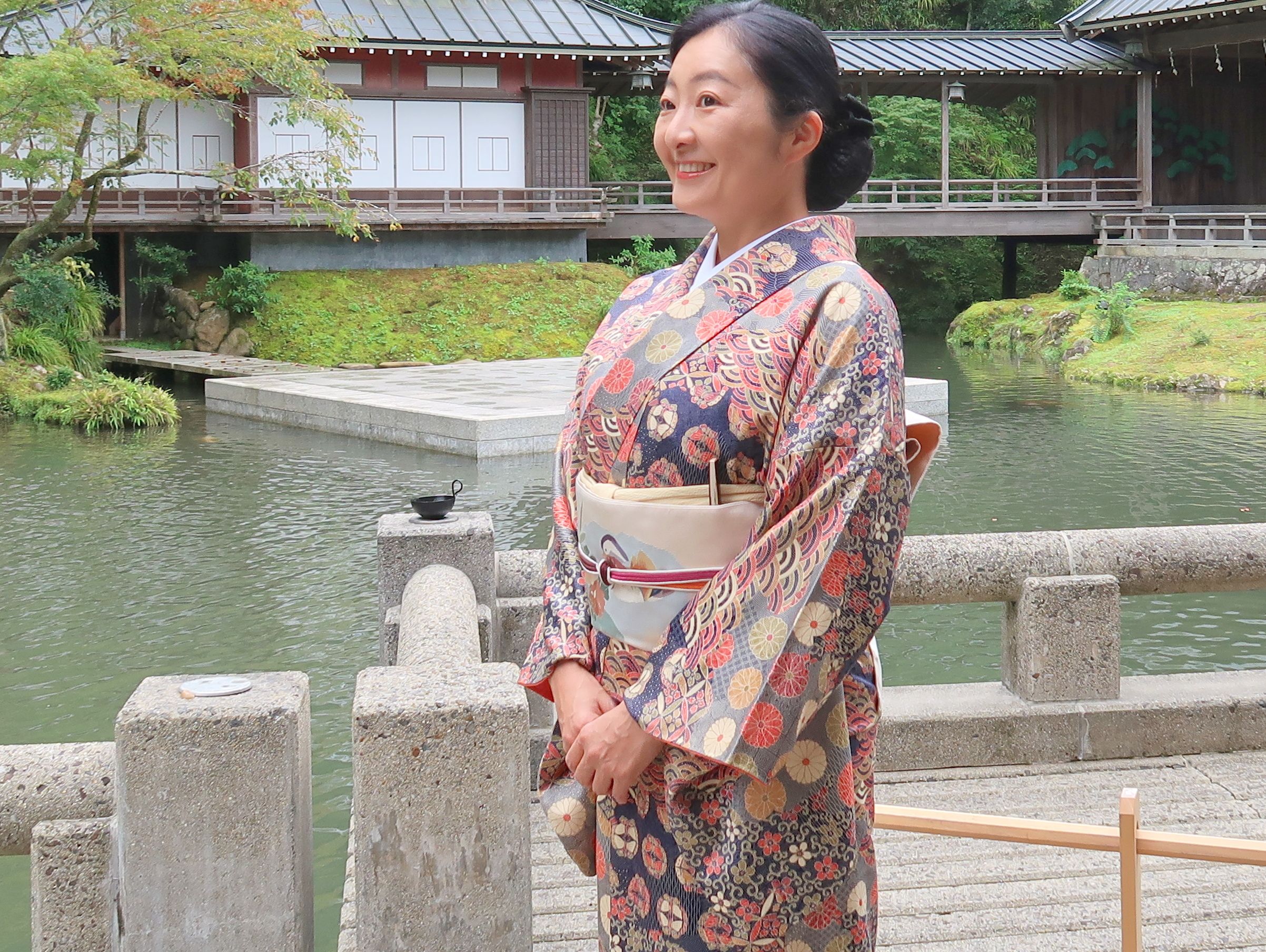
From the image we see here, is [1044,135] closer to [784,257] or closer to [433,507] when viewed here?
[433,507]

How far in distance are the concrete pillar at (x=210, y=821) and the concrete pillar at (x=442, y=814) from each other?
129 millimetres

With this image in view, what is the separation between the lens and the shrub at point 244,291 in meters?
19.9

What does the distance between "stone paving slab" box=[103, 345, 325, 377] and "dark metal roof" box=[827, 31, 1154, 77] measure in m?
10.9

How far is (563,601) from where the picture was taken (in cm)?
198

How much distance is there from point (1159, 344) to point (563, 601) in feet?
58.2

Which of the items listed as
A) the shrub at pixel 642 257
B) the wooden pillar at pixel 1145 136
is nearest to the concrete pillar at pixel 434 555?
the shrub at pixel 642 257

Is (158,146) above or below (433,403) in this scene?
above

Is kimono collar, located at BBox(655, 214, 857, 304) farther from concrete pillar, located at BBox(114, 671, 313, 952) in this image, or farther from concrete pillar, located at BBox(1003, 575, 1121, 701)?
concrete pillar, located at BBox(1003, 575, 1121, 701)

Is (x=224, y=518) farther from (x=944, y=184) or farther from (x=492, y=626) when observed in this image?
(x=944, y=184)

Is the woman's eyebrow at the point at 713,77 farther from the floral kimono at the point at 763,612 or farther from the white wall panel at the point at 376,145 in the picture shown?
the white wall panel at the point at 376,145

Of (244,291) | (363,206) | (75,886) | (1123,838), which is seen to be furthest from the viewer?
(363,206)

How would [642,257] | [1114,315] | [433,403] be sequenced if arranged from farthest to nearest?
[642,257] → [1114,315] → [433,403]

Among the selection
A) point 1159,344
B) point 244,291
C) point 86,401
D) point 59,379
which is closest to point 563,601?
point 86,401

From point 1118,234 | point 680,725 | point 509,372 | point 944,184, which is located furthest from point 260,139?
point 680,725
